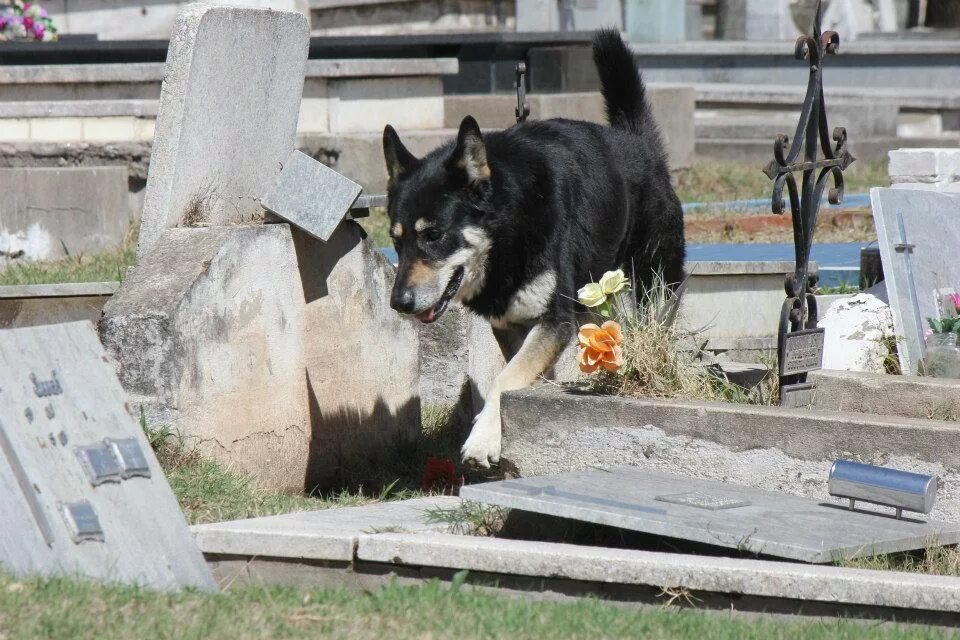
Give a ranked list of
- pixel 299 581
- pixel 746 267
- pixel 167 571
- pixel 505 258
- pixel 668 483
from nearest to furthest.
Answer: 1. pixel 167 571
2. pixel 299 581
3. pixel 668 483
4. pixel 505 258
5. pixel 746 267

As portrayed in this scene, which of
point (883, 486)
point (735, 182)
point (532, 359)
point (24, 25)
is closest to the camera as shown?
point (883, 486)

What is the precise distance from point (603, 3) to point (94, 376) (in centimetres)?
1602

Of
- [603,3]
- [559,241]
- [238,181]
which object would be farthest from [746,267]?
[603,3]

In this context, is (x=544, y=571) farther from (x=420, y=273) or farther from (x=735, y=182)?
(x=735, y=182)

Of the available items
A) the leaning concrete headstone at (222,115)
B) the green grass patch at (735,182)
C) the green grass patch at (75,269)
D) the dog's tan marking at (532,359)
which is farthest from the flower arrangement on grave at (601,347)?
the green grass patch at (735,182)

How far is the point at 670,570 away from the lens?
12.7 ft

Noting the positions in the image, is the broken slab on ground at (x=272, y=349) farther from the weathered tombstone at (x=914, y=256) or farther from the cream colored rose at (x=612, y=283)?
the weathered tombstone at (x=914, y=256)

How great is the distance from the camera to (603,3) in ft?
62.9

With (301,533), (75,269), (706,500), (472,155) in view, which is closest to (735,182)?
(75,269)

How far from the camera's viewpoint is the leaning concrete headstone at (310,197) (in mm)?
6016

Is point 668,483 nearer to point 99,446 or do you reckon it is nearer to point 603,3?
point 99,446

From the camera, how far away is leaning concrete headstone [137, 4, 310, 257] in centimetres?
566

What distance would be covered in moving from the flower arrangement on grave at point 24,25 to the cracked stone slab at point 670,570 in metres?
12.5

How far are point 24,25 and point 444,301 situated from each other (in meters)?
11.4
